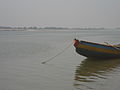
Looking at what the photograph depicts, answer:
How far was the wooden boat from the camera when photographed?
11.5m

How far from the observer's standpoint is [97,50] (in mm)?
11555

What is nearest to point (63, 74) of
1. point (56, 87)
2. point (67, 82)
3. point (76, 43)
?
point (67, 82)

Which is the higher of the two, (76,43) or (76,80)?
(76,43)

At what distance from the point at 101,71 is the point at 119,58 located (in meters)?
3.64

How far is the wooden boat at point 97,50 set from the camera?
11453 mm

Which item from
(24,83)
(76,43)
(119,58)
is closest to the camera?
(24,83)

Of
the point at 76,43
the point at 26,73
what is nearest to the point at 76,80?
the point at 26,73

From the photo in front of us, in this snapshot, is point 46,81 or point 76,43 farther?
point 76,43

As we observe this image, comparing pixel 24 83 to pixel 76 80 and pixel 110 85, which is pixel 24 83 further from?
pixel 110 85

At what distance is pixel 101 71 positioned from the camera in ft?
29.7

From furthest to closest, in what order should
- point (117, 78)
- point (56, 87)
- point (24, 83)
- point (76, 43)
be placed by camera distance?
point (76, 43)
point (117, 78)
point (24, 83)
point (56, 87)

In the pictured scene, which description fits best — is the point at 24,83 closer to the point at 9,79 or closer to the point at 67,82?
the point at 9,79

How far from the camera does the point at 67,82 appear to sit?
7328mm

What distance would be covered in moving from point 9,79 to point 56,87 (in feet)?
7.03
